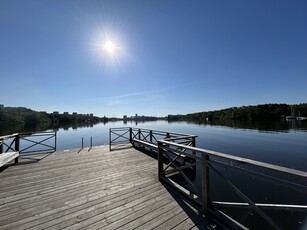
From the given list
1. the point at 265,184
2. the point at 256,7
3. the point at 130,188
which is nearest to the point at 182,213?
the point at 130,188

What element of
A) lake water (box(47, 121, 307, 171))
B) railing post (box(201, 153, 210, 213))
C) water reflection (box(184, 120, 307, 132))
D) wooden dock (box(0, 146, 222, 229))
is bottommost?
lake water (box(47, 121, 307, 171))

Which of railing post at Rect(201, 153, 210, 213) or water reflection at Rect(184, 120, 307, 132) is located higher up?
railing post at Rect(201, 153, 210, 213)

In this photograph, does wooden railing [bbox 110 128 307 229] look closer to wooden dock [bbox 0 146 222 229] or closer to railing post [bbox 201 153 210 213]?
railing post [bbox 201 153 210 213]

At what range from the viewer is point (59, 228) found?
7.98ft

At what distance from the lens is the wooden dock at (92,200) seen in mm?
2559

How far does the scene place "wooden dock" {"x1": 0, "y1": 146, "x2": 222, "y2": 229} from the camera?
2.56 m

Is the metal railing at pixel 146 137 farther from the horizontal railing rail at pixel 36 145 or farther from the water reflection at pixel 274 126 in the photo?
the water reflection at pixel 274 126

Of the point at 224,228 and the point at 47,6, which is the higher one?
the point at 47,6

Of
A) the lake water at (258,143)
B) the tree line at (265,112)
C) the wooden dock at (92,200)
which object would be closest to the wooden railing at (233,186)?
the wooden dock at (92,200)

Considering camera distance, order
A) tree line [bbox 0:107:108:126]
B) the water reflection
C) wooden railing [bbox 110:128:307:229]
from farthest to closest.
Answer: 1. tree line [bbox 0:107:108:126]
2. the water reflection
3. wooden railing [bbox 110:128:307:229]

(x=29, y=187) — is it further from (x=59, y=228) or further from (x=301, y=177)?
(x=301, y=177)

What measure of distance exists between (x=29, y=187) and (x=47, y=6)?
271 inches

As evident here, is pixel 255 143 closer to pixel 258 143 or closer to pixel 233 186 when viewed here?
pixel 258 143

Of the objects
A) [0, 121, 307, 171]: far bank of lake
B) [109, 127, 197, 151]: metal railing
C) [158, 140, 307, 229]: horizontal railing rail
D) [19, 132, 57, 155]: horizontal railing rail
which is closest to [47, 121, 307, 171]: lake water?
[0, 121, 307, 171]: far bank of lake
